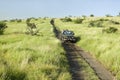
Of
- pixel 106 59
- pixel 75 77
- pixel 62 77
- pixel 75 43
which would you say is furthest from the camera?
pixel 75 43

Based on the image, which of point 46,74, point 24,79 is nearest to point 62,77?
point 46,74

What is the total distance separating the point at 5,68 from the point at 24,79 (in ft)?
2.73

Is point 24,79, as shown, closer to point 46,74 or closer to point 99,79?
point 46,74

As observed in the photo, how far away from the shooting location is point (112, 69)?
61.9 feet

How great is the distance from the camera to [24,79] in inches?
483

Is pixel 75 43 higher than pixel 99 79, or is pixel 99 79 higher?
pixel 99 79

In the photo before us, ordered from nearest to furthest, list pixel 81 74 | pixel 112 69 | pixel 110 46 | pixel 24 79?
1. pixel 24 79
2. pixel 81 74
3. pixel 112 69
4. pixel 110 46

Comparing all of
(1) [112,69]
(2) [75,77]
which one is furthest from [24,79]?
(1) [112,69]

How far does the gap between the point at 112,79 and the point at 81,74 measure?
1601 mm

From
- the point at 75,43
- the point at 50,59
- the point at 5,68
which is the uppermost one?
the point at 5,68

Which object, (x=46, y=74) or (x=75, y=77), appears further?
(x=75, y=77)

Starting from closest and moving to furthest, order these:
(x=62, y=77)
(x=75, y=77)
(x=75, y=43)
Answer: (x=62, y=77) → (x=75, y=77) → (x=75, y=43)

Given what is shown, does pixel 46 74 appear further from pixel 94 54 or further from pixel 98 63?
pixel 94 54

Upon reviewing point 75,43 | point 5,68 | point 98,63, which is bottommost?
point 75,43
